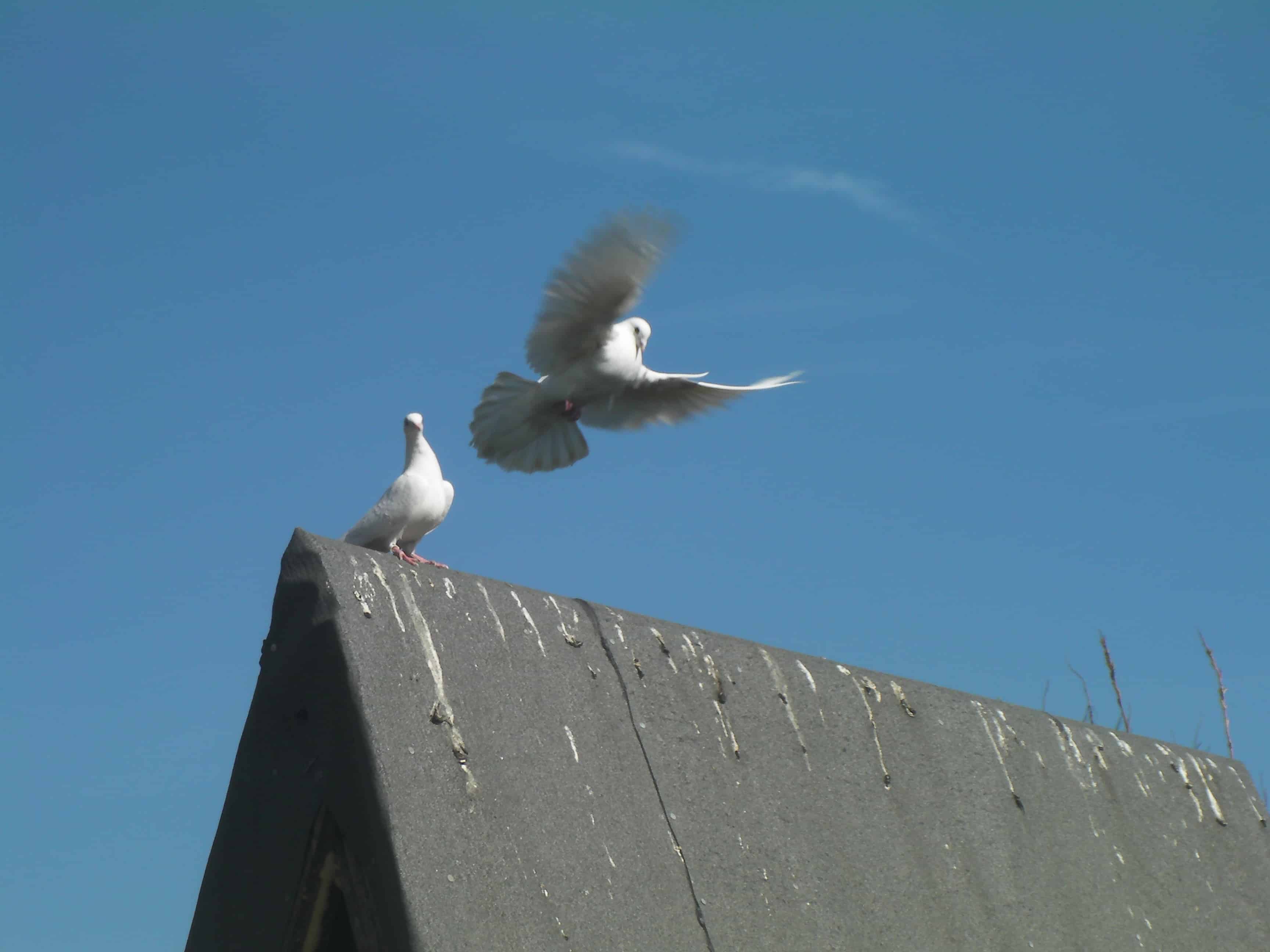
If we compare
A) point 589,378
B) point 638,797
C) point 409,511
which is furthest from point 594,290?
point 638,797

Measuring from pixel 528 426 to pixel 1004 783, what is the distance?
3518 mm

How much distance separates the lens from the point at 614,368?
23.9 feet

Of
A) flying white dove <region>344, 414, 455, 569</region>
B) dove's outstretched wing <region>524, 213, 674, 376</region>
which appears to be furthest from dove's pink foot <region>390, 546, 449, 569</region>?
dove's outstretched wing <region>524, 213, 674, 376</region>

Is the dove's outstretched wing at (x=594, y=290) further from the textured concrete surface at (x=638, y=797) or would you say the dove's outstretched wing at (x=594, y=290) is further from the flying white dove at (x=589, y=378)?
the textured concrete surface at (x=638, y=797)

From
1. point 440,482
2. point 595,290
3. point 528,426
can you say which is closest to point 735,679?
point 440,482

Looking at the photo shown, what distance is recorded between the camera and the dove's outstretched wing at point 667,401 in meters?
7.82

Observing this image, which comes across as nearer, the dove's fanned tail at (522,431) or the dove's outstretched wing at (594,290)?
the dove's outstretched wing at (594,290)

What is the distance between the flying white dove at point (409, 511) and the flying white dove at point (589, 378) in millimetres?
2092

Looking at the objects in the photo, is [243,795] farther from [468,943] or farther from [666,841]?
[666,841]

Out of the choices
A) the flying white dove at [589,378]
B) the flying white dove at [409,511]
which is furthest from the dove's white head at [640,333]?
the flying white dove at [409,511]

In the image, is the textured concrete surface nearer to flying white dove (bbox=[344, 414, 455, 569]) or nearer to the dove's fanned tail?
flying white dove (bbox=[344, 414, 455, 569])

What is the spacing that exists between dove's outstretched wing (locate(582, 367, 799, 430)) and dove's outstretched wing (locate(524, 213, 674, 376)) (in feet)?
2.03

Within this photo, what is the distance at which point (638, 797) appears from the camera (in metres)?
3.78

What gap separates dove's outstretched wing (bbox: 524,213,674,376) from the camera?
6512mm
